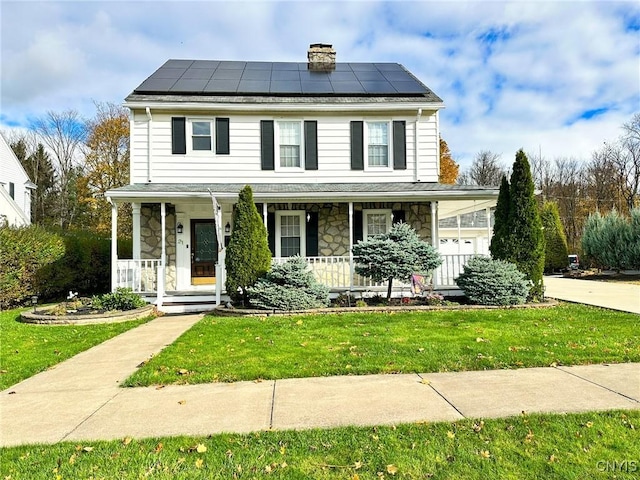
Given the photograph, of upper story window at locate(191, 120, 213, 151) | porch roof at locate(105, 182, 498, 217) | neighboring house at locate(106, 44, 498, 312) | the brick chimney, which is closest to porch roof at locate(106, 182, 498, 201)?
porch roof at locate(105, 182, 498, 217)

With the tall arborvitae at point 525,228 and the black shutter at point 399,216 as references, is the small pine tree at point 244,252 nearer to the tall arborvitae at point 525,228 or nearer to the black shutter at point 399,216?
the black shutter at point 399,216

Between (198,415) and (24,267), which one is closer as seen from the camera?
(198,415)

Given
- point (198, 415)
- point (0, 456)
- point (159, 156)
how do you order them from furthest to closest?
point (159, 156), point (198, 415), point (0, 456)

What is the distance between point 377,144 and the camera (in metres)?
11.9

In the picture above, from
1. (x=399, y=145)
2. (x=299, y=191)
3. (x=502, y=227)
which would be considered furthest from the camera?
(x=399, y=145)

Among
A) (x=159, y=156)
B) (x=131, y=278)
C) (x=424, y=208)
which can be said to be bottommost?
(x=131, y=278)

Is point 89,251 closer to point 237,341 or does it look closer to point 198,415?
point 237,341

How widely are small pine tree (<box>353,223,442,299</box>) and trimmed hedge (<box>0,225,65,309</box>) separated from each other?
27.6ft

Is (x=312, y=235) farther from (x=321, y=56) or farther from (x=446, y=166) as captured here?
(x=446, y=166)

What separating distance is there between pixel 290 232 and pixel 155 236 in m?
3.93

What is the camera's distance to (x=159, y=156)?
1139cm

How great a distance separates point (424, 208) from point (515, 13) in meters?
5.34

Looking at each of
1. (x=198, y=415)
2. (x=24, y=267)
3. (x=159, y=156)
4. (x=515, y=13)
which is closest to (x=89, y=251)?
(x=24, y=267)

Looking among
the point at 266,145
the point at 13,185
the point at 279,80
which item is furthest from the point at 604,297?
the point at 13,185
